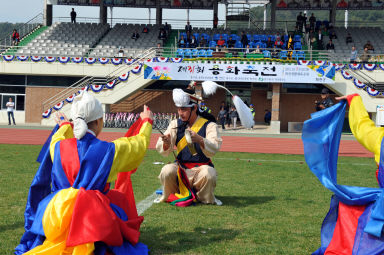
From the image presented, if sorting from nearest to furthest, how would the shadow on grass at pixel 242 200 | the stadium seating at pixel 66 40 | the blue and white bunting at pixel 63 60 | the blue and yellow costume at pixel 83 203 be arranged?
1. the blue and yellow costume at pixel 83 203
2. the shadow on grass at pixel 242 200
3. the blue and white bunting at pixel 63 60
4. the stadium seating at pixel 66 40

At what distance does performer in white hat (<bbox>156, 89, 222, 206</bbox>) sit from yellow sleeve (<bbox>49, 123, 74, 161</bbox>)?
6.98 feet

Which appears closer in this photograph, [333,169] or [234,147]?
[333,169]

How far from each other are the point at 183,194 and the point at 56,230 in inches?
136

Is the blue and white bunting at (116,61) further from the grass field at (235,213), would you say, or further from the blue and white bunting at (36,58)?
the grass field at (235,213)

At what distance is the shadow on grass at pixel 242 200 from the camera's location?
7.86 meters

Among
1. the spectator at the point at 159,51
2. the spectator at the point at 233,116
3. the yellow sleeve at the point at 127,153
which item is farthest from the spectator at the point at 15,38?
the yellow sleeve at the point at 127,153

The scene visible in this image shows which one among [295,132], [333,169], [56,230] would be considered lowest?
[295,132]

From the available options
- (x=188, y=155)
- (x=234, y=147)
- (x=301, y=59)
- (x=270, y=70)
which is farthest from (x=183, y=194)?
(x=301, y=59)

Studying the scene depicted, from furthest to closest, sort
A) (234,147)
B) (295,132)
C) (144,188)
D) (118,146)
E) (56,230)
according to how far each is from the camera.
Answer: (295,132)
(234,147)
(144,188)
(118,146)
(56,230)

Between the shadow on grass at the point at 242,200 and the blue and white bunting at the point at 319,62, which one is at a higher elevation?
the blue and white bunting at the point at 319,62

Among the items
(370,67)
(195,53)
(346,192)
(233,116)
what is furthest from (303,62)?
(346,192)

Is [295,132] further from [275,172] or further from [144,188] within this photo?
[144,188]

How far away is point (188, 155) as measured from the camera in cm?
773

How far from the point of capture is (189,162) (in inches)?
306
